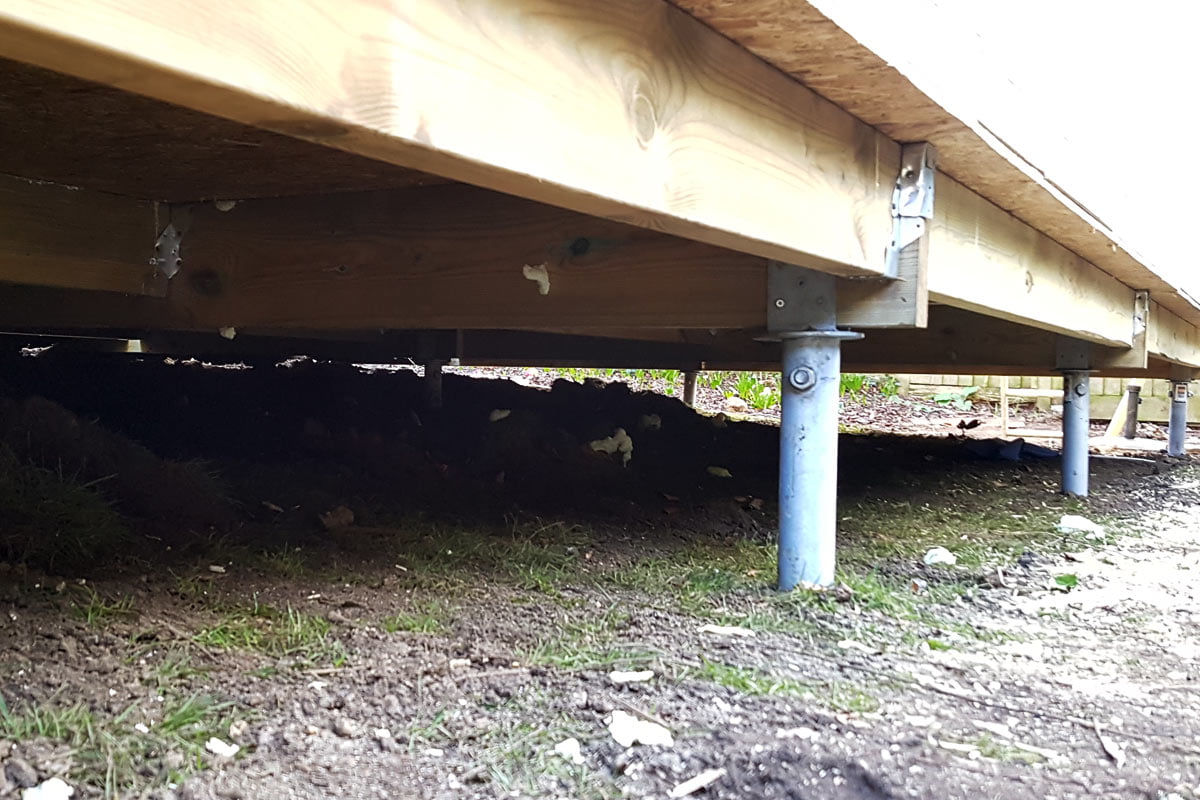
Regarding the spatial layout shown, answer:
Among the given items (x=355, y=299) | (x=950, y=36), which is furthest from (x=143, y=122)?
(x=950, y=36)

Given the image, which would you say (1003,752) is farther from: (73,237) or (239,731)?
(73,237)

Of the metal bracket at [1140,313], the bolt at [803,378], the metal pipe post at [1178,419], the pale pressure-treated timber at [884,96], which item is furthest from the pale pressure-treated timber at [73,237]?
the metal pipe post at [1178,419]

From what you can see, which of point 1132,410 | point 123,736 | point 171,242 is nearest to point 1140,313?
point 171,242

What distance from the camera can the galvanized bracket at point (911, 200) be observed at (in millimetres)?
2410

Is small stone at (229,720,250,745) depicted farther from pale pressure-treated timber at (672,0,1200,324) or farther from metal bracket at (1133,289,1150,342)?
metal bracket at (1133,289,1150,342)

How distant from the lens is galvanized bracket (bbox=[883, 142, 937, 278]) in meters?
2.41

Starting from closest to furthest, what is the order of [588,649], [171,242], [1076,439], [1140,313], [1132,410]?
[588,649]
[171,242]
[1076,439]
[1140,313]
[1132,410]

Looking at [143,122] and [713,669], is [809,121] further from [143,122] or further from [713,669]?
[143,122]

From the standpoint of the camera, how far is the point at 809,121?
2.02 meters

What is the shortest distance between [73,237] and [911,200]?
2179 mm

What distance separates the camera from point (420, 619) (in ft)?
7.00

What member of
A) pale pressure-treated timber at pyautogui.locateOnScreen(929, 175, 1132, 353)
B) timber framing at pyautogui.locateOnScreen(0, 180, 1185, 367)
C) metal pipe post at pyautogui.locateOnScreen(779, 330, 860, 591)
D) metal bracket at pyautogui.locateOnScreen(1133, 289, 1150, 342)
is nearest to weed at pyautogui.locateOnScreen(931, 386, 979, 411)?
metal bracket at pyautogui.locateOnScreen(1133, 289, 1150, 342)

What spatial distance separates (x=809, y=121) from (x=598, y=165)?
0.74m

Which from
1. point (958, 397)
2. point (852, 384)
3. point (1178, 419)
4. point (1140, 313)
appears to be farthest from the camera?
point (958, 397)
